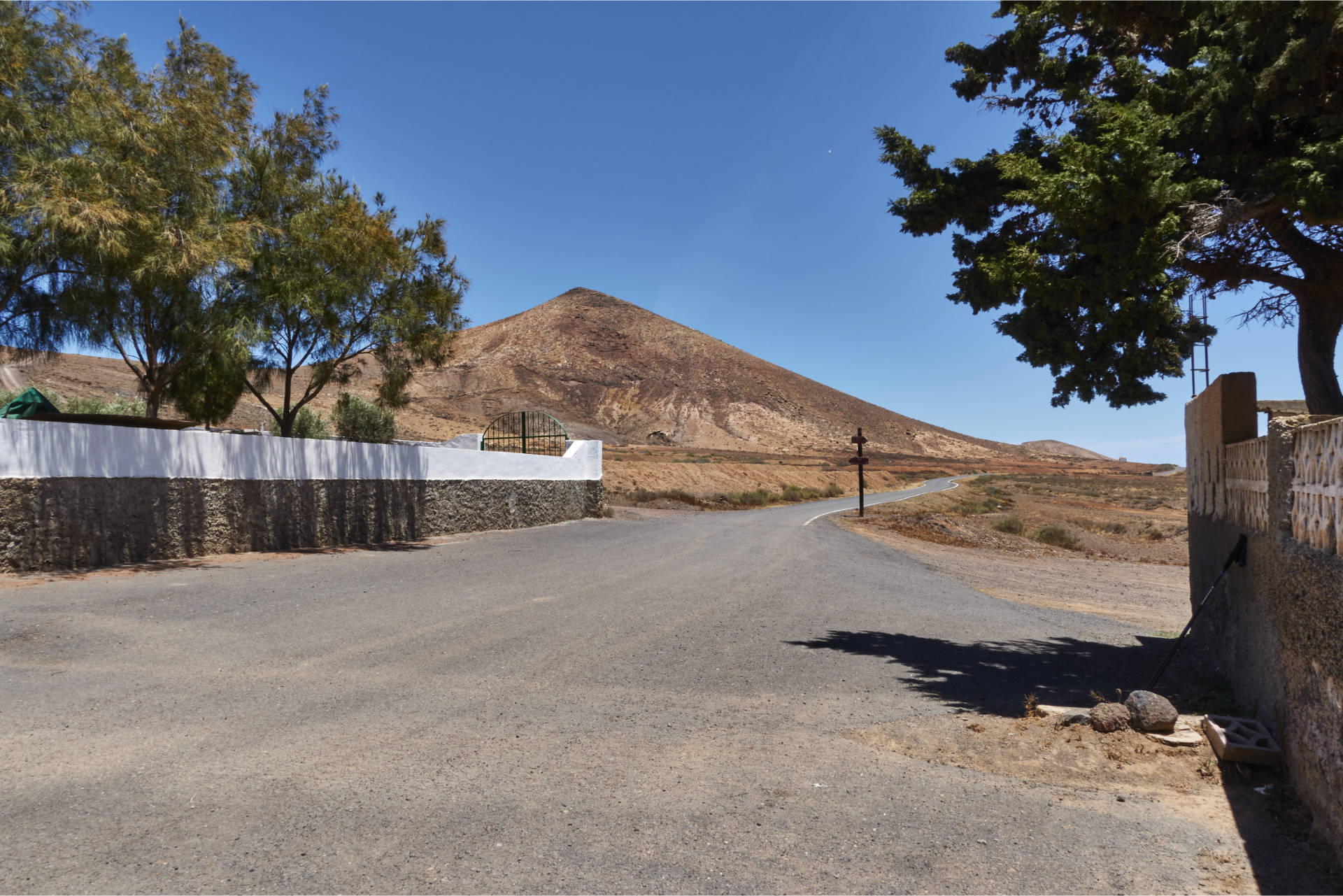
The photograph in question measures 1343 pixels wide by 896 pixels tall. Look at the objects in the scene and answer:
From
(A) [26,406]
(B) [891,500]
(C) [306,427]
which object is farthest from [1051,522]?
(A) [26,406]

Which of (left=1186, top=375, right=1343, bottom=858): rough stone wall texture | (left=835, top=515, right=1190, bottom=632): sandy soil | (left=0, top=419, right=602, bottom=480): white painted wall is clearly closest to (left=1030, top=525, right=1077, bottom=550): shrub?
(left=835, top=515, right=1190, bottom=632): sandy soil

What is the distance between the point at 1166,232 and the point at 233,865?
7.59m

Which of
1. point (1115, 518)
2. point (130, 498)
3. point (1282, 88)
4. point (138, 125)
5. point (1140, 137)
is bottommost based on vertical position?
point (1115, 518)

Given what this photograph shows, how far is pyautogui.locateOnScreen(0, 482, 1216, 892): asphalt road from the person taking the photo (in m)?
3.64

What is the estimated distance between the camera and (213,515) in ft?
46.6

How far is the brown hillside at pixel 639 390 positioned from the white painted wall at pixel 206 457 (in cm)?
5591

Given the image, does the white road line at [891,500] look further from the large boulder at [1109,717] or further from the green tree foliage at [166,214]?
the large boulder at [1109,717]

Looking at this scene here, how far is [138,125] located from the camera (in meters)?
14.4

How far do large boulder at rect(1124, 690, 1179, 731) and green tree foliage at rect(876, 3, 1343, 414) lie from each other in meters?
2.72

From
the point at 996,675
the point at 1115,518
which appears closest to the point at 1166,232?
the point at 996,675

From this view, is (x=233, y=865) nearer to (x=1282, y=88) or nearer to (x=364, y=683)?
(x=364, y=683)

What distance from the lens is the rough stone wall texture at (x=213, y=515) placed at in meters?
11.3

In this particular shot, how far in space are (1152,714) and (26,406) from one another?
17289 millimetres

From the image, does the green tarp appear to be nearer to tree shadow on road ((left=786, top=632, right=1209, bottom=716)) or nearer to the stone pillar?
tree shadow on road ((left=786, top=632, right=1209, bottom=716))
